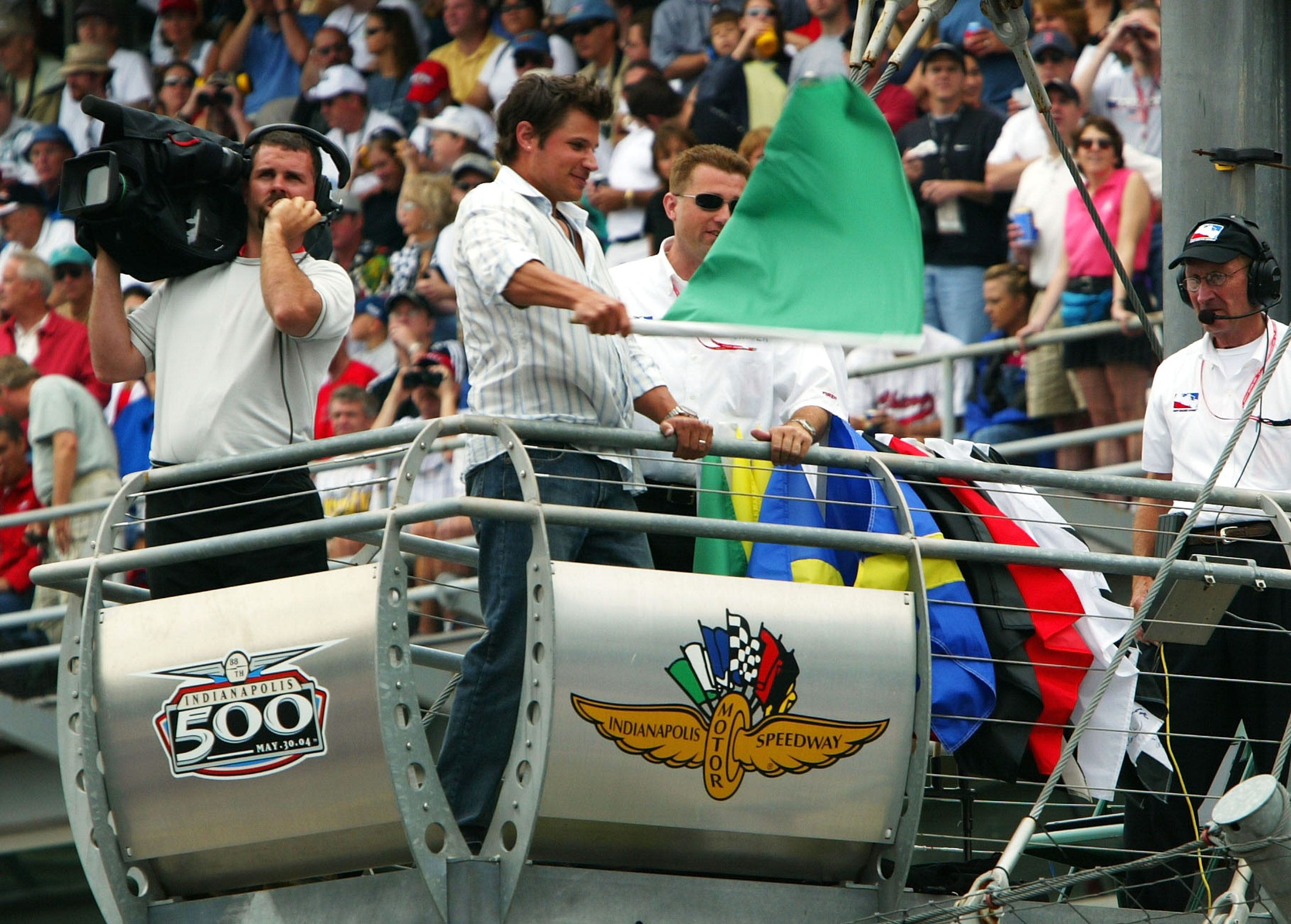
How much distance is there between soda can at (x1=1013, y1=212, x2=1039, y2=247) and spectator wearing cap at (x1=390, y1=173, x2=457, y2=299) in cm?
373

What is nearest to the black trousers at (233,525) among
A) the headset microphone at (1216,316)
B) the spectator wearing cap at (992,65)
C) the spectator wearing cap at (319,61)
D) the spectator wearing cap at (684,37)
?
the headset microphone at (1216,316)

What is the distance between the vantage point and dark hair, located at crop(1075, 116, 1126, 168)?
8305 mm

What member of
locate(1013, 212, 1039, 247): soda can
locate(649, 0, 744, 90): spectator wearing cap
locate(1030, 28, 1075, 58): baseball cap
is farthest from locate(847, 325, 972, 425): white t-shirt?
locate(649, 0, 744, 90): spectator wearing cap

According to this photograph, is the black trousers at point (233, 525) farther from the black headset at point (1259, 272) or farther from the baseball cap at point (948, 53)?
the baseball cap at point (948, 53)

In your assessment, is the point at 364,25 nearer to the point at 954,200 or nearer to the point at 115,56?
the point at 115,56

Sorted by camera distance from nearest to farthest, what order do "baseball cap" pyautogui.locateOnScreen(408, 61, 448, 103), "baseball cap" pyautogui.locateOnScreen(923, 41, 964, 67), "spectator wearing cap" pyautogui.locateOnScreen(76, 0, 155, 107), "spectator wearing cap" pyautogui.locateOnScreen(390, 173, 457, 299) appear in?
"baseball cap" pyautogui.locateOnScreen(923, 41, 964, 67) < "spectator wearing cap" pyautogui.locateOnScreen(390, 173, 457, 299) < "baseball cap" pyautogui.locateOnScreen(408, 61, 448, 103) < "spectator wearing cap" pyautogui.locateOnScreen(76, 0, 155, 107)

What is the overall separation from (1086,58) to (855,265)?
440 centimetres

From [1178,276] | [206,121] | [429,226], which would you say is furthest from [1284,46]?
[206,121]

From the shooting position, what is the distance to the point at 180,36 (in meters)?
14.1

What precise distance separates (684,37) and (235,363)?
638 centimetres

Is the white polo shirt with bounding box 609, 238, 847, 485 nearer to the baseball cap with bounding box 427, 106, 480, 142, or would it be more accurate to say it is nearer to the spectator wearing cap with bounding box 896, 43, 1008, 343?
the spectator wearing cap with bounding box 896, 43, 1008, 343

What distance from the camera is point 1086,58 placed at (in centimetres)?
866

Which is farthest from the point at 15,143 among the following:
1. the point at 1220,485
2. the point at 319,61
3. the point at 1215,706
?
the point at 1215,706

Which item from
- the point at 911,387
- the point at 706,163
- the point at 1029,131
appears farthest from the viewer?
the point at 911,387
